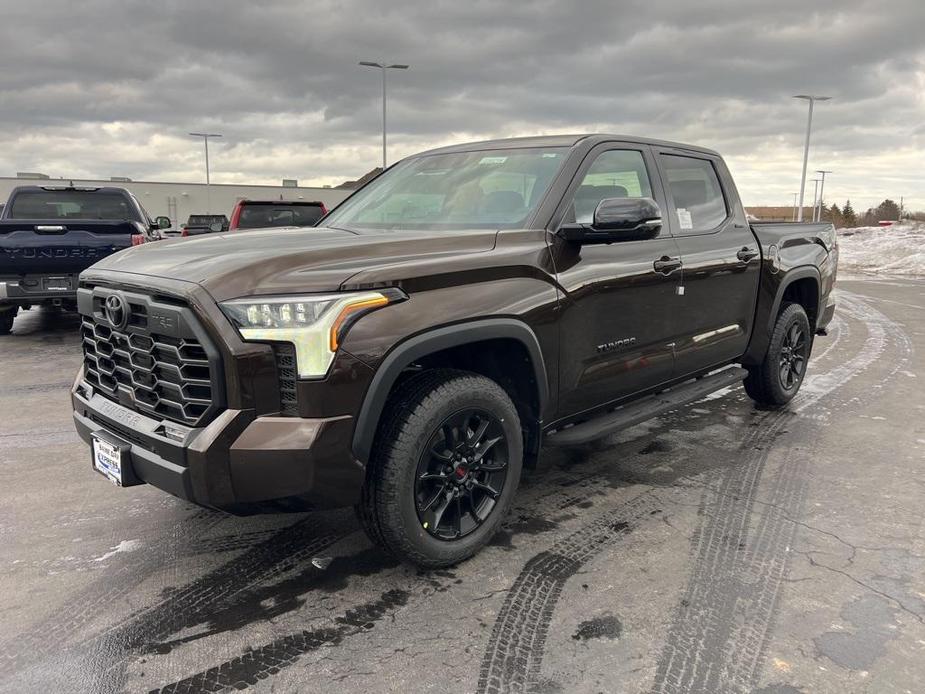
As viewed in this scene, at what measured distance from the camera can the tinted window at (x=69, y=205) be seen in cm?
1001

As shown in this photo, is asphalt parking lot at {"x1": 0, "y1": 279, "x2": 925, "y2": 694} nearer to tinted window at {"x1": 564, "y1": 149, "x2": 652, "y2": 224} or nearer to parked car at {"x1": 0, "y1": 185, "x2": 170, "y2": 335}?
tinted window at {"x1": 564, "y1": 149, "x2": 652, "y2": 224}

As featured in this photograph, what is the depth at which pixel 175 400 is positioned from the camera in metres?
2.72

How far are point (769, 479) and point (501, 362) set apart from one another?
195 cm

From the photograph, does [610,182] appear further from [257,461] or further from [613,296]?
[257,461]

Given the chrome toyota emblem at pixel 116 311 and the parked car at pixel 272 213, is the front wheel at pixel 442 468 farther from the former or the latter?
the parked car at pixel 272 213

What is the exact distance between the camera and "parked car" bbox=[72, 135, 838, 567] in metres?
2.56

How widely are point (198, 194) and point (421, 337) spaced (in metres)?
A: 60.1

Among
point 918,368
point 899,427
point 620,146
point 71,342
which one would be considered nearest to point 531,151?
point 620,146

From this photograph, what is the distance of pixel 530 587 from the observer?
300cm

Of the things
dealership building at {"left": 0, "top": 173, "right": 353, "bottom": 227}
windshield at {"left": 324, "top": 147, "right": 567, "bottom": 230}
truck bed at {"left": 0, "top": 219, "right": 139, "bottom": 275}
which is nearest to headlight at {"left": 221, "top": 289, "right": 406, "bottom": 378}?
windshield at {"left": 324, "top": 147, "right": 567, "bottom": 230}

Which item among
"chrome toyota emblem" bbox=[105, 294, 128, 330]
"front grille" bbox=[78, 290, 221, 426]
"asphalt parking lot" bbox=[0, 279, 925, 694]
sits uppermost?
"chrome toyota emblem" bbox=[105, 294, 128, 330]

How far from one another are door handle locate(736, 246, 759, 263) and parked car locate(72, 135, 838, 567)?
28cm

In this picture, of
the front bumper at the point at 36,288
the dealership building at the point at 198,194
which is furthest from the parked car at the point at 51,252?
the dealership building at the point at 198,194

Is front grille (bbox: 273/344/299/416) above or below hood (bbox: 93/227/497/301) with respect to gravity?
below
